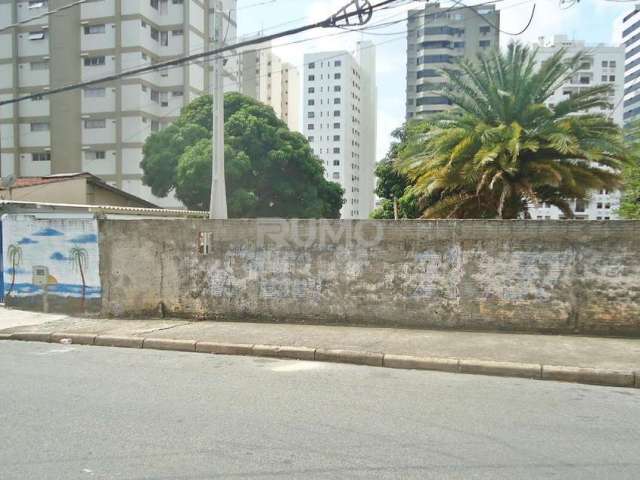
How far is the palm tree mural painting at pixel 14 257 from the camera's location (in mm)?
10617

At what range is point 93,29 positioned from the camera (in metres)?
39.5

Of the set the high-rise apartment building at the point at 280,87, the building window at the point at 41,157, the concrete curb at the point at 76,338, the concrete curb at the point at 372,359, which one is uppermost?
the high-rise apartment building at the point at 280,87

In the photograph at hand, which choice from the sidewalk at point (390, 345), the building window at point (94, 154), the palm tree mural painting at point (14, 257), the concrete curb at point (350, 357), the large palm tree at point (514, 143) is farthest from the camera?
the building window at point (94, 154)

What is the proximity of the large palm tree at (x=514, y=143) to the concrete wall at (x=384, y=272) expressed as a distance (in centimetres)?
317

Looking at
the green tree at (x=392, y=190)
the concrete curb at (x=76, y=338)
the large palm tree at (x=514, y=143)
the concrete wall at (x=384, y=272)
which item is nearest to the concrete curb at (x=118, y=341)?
the concrete curb at (x=76, y=338)

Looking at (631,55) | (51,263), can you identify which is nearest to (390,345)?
(51,263)

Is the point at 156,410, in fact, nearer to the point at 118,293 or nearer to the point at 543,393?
the point at 543,393

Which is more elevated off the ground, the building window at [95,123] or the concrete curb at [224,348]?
the building window at [95,123]

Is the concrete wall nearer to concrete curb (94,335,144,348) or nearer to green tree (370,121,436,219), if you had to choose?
concrete curb (94,335,144,348)

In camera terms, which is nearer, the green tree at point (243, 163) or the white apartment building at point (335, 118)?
the green tree at point (243, 163)

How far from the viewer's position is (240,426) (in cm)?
424

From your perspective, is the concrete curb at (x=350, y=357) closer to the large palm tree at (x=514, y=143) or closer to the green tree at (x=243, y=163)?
the large palm tree at (x=514, y=143)

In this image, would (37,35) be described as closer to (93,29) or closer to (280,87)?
(93,29)

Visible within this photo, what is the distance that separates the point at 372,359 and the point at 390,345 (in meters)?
0.62
